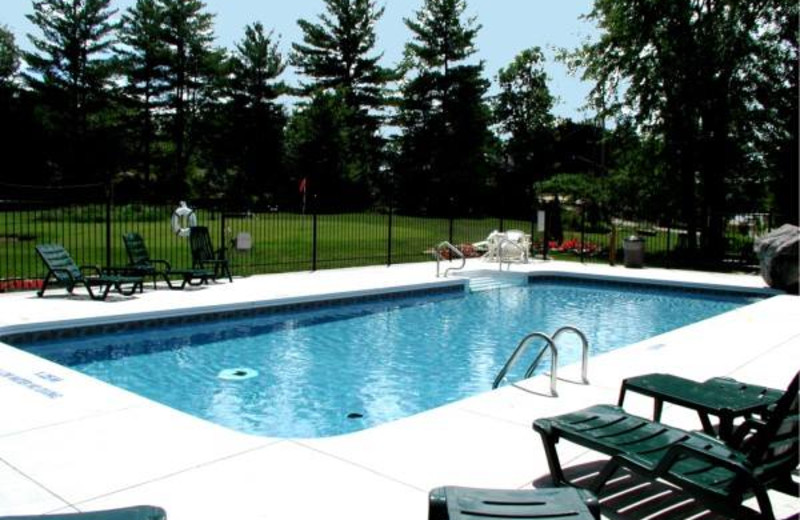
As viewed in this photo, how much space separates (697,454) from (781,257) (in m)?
12.7

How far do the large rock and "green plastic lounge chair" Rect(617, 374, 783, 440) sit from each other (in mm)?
10582

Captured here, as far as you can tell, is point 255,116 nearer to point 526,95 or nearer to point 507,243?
point 526,95

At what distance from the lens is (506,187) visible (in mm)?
44500

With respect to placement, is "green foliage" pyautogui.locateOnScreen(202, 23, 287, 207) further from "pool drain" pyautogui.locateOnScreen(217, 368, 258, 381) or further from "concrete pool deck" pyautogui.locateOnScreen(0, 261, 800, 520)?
"concrete pool deck" pyautogui.locateOnScreen(0, 261, 800, 520)

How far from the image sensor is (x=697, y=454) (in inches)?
124

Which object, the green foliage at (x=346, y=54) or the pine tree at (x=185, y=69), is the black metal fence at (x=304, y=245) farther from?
the green foliage at (x=346, y=54)

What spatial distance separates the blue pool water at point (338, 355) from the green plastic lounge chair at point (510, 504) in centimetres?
351

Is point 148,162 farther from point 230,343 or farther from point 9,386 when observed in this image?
point 9,386

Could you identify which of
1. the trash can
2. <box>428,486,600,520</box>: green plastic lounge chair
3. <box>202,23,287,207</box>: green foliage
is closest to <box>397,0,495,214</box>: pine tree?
<box>202,23,287,207</box>: green foliage

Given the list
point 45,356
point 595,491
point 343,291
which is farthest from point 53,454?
point 343,291

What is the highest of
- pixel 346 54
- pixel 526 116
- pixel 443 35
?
pixel 443 35

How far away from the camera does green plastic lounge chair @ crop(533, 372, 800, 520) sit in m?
3.13

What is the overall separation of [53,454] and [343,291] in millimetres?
7940

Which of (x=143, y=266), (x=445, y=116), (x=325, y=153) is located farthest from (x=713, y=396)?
(x=445, y=116)
